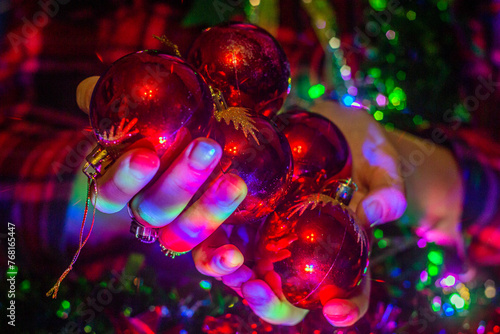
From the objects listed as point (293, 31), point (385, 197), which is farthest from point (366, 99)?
point (385, 197)

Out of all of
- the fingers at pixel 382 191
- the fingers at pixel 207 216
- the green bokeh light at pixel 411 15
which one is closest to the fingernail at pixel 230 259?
the fingers at pixel 207 216

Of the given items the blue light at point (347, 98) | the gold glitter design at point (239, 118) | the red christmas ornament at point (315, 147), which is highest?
the gold glitter design at point (239, 118)

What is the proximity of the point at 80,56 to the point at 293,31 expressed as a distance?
2.99 ft

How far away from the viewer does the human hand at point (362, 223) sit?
643 mm

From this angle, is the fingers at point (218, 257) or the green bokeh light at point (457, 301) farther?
the green bokeh light at point (457, 301)

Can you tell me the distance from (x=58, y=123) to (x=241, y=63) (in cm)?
82

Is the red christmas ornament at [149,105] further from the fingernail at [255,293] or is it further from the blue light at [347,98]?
the blue light at [347,98]

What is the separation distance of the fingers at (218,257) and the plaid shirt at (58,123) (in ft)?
1.57

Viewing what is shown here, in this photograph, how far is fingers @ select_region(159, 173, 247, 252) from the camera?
1.69 feet

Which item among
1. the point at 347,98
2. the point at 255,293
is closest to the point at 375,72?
the point at 347,98

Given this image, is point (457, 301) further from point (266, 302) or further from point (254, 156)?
point (254, 156)

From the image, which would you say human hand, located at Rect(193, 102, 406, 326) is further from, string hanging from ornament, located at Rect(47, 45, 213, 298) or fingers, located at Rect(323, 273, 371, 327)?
string hanging from ornament, located at Rect(47, 45, 213, 298)

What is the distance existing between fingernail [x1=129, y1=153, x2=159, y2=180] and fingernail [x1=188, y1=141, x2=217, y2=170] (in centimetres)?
5

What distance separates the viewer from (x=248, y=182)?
1.76 ft
